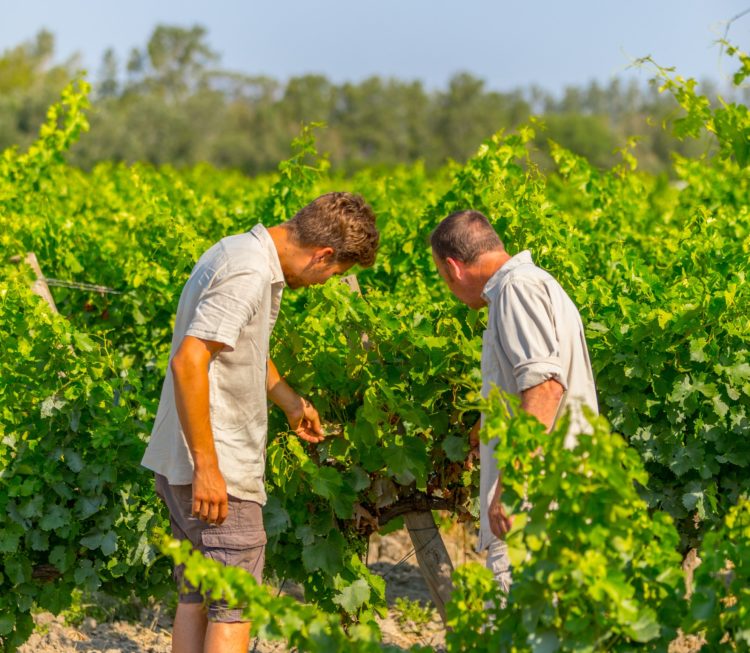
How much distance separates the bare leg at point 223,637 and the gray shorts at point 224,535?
0.02 m

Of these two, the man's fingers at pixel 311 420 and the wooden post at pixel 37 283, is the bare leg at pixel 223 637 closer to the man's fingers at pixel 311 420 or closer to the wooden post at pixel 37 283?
the man's fingers at pixel 311 420

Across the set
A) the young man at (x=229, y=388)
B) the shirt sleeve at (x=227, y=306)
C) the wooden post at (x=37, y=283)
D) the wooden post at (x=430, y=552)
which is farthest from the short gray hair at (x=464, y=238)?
the wooden post at (x=37, y=283)

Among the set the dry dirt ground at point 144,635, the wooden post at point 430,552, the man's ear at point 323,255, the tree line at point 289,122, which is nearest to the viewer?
the man's ear at point 323,255

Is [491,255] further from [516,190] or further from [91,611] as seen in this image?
[91,611]

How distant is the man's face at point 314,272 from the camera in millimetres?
3543

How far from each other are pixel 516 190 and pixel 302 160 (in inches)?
60.6

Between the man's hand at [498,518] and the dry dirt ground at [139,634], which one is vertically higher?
the man's hand at [498,518]

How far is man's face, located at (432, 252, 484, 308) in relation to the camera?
3436 mm

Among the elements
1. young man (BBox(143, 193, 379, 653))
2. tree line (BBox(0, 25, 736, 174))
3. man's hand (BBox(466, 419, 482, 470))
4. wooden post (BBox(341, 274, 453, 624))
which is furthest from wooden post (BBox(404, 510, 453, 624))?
tree line (BBox(0, 25, 736, 174))

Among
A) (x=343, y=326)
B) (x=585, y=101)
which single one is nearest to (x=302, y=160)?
(x=343, y=326)

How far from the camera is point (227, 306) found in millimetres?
3295

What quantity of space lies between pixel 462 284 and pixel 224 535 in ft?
3.30

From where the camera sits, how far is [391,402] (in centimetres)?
397

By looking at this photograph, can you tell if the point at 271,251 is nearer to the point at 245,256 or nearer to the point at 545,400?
the point at 245,256
